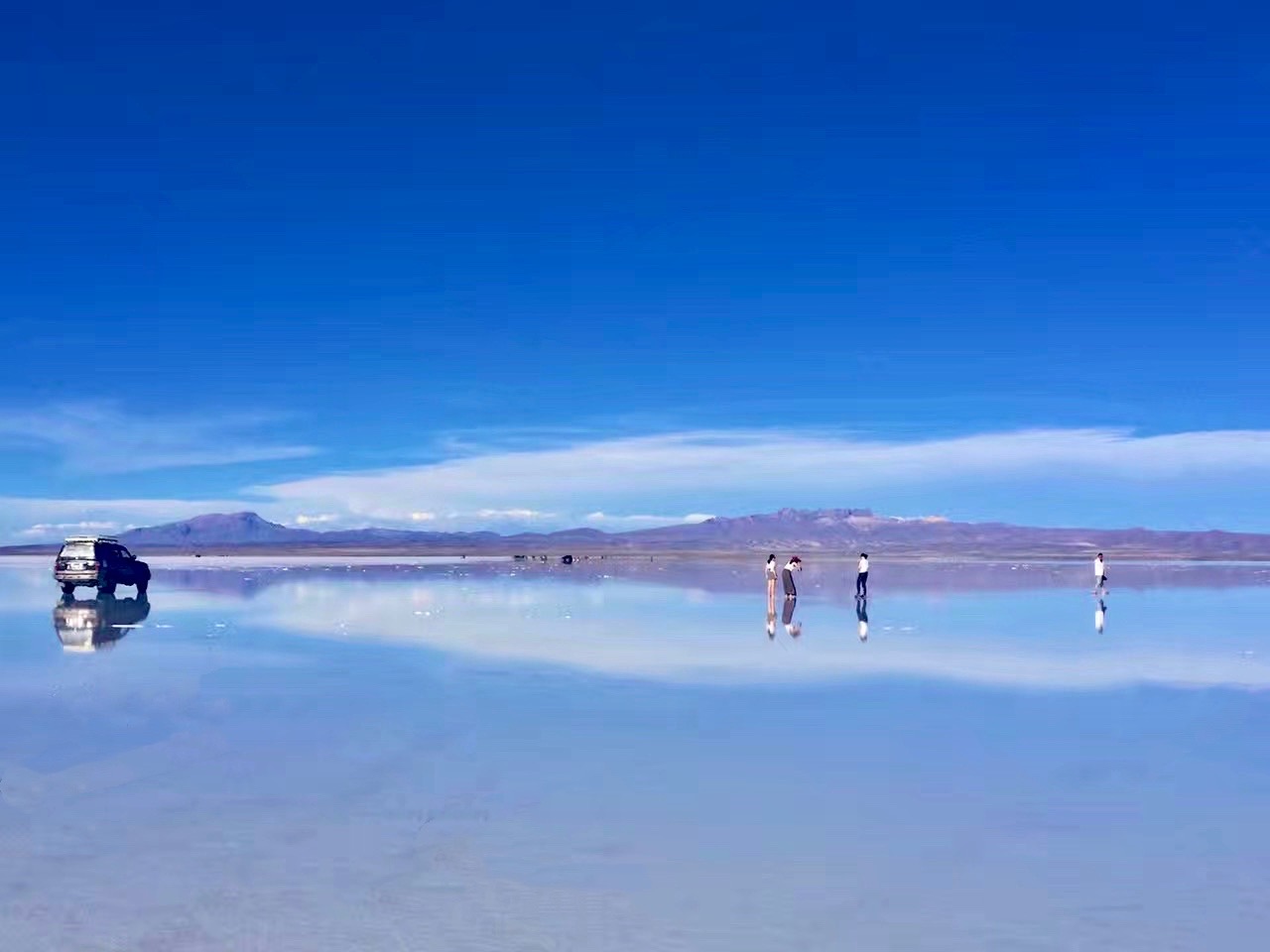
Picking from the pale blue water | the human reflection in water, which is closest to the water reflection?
the human reflection in water

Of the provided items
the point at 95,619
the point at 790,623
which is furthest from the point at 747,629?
the point at 95,619

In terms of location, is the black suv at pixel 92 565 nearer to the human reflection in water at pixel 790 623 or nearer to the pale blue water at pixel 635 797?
the pale blue water at pixel 635 797

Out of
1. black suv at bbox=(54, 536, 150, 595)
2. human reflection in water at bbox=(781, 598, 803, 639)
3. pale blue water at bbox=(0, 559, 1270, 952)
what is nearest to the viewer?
pale blue water at bbox=(0, 559, 1270, 952)

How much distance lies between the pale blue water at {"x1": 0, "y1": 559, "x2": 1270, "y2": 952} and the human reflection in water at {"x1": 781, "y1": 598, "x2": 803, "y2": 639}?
3.75 m

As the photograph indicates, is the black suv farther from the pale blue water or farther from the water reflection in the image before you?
the pale blue water

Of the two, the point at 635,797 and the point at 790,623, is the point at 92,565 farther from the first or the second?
the point at 635,797

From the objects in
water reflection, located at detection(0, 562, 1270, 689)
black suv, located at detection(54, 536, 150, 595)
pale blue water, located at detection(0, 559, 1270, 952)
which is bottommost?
pale blue water, located at detection(0, 559, 1270, 952)

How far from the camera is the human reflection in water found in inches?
1093

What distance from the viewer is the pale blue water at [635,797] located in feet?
24.8

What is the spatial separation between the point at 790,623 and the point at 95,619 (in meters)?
19.1

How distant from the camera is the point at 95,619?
33.2m

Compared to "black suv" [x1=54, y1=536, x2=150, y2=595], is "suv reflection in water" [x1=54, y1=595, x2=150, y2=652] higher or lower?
lower

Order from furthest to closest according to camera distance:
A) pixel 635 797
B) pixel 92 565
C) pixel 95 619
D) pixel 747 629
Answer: pixel 92 565 < pixel 95 619 < pixel 747 629 < pixel 635 797

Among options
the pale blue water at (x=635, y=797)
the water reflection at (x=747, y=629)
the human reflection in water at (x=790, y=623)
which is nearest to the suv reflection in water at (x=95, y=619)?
the water reflection at (x=747, y=629)
